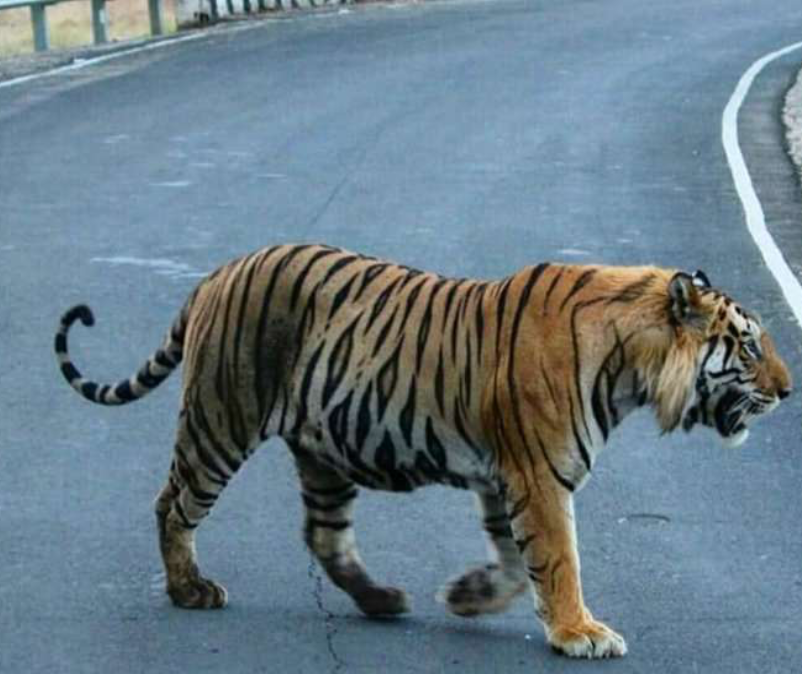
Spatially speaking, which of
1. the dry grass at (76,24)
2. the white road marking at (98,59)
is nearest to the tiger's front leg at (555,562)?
the white road marking at (98,59)

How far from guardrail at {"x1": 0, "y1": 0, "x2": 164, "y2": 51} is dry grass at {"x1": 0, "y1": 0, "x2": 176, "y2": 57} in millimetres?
2209

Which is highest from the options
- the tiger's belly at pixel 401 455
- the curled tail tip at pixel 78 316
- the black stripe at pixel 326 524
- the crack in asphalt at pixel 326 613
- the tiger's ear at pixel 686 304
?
the tiger's ear at pixel 686 304

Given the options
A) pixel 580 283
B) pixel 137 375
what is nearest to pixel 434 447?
pixel 580 283

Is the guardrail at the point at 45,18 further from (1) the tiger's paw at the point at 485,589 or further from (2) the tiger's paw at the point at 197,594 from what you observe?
(1) the tiger's paw at the point at 485,589

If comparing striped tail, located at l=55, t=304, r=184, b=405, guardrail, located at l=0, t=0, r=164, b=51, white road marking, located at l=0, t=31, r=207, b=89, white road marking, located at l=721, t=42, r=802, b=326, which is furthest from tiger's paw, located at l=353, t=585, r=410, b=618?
guardrail, located at l=0, t=0, r=164, b=51

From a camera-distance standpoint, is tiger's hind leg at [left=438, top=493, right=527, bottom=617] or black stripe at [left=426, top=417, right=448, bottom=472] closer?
black stripe at [left=426, top=417, right=448, bottom=472]

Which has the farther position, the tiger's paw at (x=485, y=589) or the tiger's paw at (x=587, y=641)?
the tiger's paw at (x=485, y=589)

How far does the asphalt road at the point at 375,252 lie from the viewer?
24.1 ft

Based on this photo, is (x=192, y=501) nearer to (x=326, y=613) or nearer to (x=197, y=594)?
(x=197, y=594)

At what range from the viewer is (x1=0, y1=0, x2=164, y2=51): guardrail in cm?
2627

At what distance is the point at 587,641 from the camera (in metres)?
6.97

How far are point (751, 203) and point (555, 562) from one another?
30.9 feet

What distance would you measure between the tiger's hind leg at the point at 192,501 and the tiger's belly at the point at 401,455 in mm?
287

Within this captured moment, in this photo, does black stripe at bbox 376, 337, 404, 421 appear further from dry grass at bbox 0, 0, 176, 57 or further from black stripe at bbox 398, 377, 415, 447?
dry grass at bbox 0, 0, 176, 57
